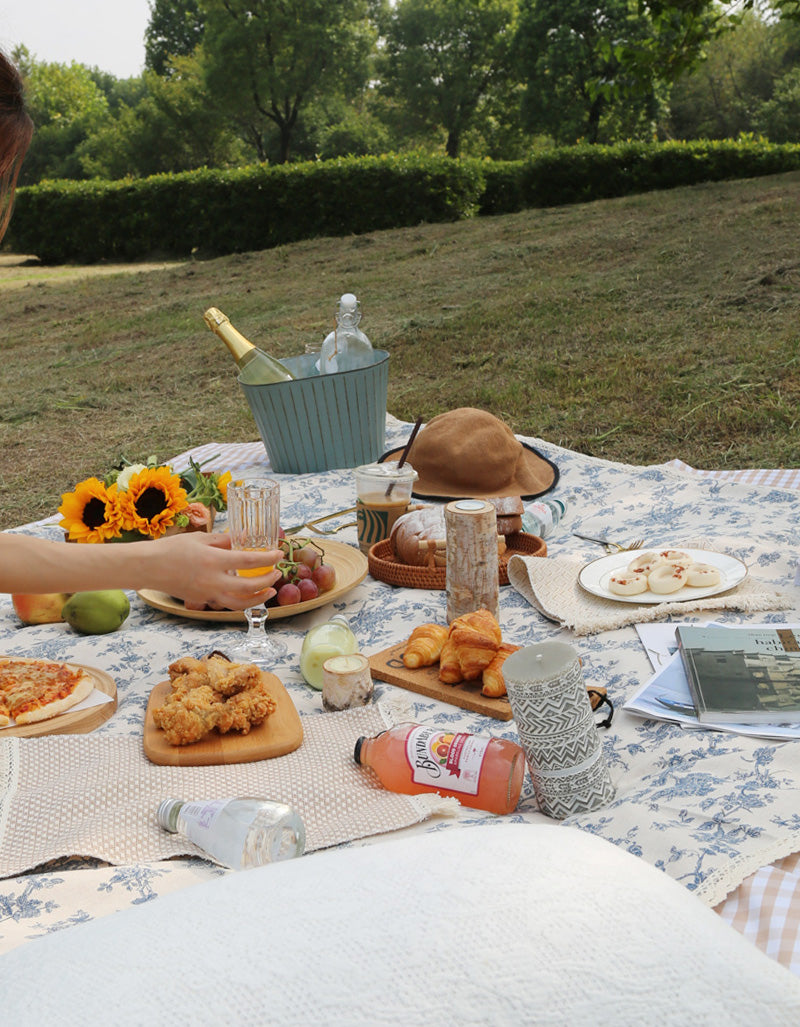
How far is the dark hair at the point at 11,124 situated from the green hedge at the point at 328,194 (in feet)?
45.3

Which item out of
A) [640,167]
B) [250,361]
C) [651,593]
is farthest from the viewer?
[640,167]

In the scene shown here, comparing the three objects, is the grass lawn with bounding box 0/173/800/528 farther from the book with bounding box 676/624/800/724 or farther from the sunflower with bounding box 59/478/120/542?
the book with bounding box 676/624/800/724

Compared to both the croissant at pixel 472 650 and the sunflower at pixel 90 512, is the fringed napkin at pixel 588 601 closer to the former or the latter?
the croissant at pixel 472 650

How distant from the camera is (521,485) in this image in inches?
134

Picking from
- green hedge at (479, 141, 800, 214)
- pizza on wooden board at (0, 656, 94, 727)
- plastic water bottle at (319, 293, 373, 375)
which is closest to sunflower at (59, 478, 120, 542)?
pizza on wooden board at (0, 656, 94, 727)

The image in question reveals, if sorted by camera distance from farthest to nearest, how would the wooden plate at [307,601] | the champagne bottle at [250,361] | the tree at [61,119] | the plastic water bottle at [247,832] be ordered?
the tree at [61,119] < the champagne bottle at [250,361] < the wooden plate at [307,601] < the plastic water bottle at [247,832]

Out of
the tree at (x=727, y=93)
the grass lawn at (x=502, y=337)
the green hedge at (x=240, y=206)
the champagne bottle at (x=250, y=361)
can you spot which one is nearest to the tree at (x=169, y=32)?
the tree at (x=727, y=93)

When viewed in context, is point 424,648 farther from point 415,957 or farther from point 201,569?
point 415,957

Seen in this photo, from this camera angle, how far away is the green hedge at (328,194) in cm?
1492

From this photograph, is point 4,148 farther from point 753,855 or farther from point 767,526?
point 767,526

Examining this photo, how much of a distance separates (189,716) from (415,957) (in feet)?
3.75

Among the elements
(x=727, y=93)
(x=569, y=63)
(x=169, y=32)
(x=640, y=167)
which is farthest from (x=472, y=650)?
(x=169, y=32)

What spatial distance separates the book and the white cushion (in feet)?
3.37

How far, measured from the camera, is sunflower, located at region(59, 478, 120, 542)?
2.74 meters
